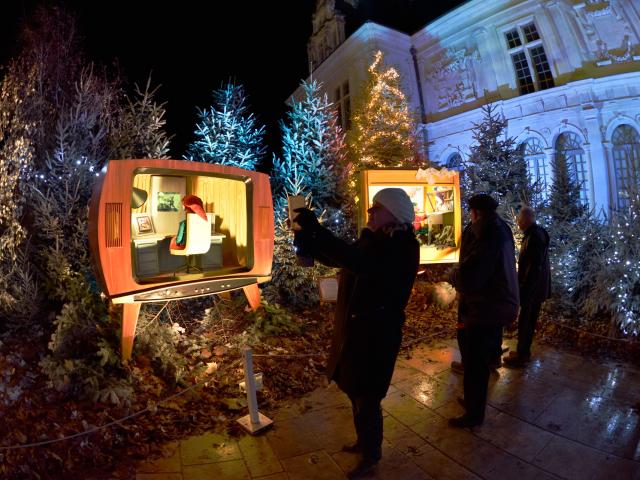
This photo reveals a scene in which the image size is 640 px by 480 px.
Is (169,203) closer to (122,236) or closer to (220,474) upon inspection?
(122,236)

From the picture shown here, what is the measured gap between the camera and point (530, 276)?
16.3 ft

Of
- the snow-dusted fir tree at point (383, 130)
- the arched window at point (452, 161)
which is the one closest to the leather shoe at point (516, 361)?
the snow-dusted fir tree at point (383, 130)

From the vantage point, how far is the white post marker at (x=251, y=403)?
3.76 metres

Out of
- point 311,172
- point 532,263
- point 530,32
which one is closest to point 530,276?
point 532,263

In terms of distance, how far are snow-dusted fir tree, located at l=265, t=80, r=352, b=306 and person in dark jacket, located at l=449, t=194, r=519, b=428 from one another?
4.11m

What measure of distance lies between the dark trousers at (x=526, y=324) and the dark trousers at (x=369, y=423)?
3.02 meters

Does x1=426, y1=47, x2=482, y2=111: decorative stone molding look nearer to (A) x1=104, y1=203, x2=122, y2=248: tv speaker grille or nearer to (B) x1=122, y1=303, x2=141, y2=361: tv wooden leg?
(A) x1=104, y1=203, x2=122, y2=248: tv speaker grille

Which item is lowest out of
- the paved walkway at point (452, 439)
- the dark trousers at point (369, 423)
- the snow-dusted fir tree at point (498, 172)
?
the paved walkway at point (452, 439)

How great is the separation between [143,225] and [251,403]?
3.67m

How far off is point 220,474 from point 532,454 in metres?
2.55

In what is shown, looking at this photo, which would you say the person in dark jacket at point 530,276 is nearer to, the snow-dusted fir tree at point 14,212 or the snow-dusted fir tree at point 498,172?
the snow-dusted fir tree at point 498,172

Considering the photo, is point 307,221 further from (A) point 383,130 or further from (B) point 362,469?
(A) point 383,130

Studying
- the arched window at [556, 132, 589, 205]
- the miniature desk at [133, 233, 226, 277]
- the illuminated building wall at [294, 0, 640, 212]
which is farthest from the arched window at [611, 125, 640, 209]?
the miniature desk at [133, 233, 226, 277]

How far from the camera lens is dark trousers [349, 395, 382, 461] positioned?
295cm
